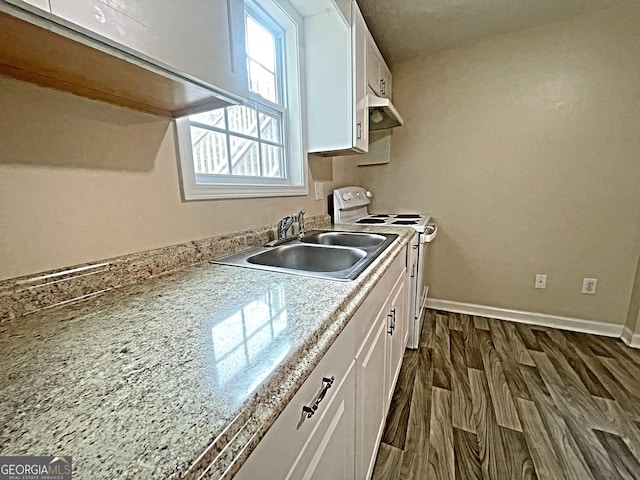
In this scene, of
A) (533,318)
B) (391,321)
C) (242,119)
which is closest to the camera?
(391,321)

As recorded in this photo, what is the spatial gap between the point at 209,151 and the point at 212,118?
0.15m

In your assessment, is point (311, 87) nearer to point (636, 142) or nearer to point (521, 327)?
point (636, 142)

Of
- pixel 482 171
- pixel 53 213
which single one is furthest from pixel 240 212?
pixel 482 171

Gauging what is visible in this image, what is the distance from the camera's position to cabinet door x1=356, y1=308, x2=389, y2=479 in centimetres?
86

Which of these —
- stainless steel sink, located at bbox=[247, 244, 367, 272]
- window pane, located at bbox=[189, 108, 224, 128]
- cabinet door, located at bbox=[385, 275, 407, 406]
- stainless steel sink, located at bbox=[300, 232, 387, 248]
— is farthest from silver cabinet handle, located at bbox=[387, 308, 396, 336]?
window pane, located at bbox=[189, 108, 224, 128]

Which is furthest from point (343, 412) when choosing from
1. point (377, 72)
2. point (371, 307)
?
point (377, 72)

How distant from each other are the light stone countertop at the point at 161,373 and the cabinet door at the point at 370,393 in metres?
0.31

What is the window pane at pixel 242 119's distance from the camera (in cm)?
139

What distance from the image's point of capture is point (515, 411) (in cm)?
146

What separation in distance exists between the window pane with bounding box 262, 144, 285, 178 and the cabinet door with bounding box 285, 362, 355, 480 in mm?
1256

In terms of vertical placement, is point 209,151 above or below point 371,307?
above

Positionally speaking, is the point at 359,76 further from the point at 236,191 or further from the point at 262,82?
the point at 236,191

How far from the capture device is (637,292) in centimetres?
202
